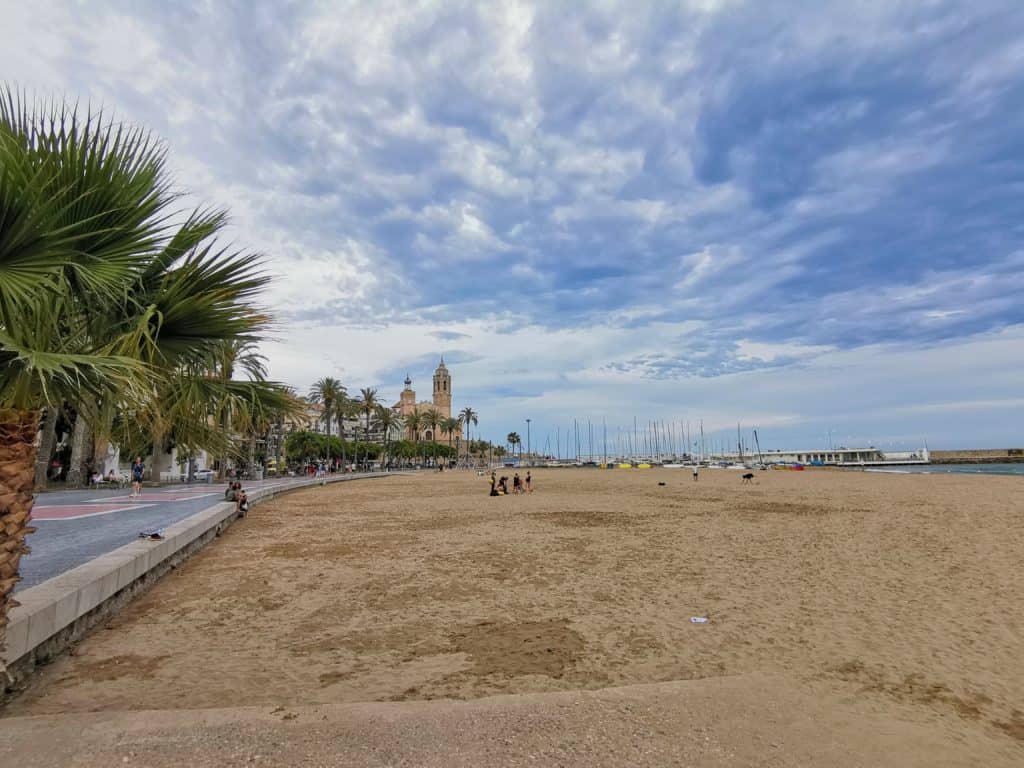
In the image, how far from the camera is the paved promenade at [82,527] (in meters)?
7.77

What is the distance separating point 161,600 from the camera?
25.7ft

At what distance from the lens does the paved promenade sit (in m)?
7.77

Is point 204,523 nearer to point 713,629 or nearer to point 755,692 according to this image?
point 713,629

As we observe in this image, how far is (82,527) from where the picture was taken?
12023mm

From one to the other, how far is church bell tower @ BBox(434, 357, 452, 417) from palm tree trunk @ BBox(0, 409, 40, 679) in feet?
556

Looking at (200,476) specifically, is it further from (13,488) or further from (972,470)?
(972,470)

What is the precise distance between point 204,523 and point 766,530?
13949mm

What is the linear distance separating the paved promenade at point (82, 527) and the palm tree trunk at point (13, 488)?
3.46 meters

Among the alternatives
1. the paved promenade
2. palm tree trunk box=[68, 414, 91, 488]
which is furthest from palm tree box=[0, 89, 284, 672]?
palm tree trunk box=[68, 414, 91, 488]

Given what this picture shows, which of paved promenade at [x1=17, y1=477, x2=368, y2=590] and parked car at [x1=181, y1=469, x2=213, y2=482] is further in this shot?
parked car at [x1=181, y1=469, x2=213, y2=482]

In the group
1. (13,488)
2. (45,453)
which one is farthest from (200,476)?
(13,488)

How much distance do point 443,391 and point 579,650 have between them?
559 ft

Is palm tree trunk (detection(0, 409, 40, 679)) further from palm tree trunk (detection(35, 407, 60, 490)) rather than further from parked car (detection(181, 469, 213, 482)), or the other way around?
parked car (detection(181, 469, 213, 482))

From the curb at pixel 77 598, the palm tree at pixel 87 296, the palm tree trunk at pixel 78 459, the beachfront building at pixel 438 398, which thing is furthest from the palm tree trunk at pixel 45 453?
the beachfront building at pixel 438 398
